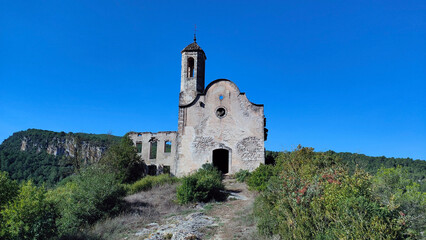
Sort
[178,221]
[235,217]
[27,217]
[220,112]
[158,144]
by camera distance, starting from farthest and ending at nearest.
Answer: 1. [158,144]
2. [220,112]
3. [235,217]
4. [178,221]
5. [27,217]

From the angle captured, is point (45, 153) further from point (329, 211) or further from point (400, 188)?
point (329, 211)

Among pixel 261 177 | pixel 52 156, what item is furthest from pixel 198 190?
pixel 52 156

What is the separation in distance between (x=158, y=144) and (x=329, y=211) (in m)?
20.7

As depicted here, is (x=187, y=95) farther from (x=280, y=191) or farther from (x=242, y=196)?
(x=280, y=191)

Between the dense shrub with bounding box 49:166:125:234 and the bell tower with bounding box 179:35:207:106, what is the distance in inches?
472

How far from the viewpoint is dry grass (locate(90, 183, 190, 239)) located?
32.2 feet

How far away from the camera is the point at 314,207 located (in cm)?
677

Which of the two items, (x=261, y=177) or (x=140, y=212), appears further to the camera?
(x=261, y=177)

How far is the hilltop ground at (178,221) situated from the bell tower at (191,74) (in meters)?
10.7

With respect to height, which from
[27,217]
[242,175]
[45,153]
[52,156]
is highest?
[45,153]

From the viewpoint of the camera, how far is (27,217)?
8.22 meters

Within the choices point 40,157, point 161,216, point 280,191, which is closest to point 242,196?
point 161,216

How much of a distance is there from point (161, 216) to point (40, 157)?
5341 centimetres

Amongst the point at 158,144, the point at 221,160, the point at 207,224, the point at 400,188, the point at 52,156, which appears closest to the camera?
A: the point at 207,224
